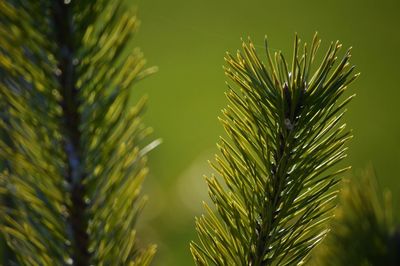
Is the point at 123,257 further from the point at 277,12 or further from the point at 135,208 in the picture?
the point at 277,12

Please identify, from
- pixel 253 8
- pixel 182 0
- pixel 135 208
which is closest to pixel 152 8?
pixel 182 0

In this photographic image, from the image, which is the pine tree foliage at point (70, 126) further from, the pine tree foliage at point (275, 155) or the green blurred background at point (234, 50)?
the green blurred background at point (234, 50)

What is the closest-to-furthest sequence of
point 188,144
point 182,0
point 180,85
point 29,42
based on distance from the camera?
point 29,42
point 188,144
point 180,85
point 182,0

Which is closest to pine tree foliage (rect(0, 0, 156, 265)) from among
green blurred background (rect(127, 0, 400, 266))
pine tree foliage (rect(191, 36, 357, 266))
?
pine tree foliage (rect(191, 36, 357, 266))

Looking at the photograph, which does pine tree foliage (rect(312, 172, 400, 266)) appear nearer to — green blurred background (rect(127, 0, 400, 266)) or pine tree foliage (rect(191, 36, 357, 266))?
pine tree foliage (rect(191, 36, 357, 266))

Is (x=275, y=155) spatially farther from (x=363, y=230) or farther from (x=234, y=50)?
(x=234, y=50)

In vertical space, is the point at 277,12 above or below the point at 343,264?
above

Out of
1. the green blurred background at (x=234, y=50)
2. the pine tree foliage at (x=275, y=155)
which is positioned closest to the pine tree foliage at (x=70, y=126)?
the pine tree foliage at (x=275, y=155)
